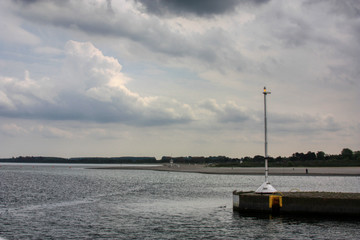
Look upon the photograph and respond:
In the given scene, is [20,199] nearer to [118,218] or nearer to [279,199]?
[118,218]

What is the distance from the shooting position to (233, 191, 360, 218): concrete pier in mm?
31219

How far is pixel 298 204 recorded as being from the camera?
32.6 m

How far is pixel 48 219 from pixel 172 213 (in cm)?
1128

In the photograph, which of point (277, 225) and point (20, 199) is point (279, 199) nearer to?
point (277, 225)

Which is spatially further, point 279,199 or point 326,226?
point 279,199

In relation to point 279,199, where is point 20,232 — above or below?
below

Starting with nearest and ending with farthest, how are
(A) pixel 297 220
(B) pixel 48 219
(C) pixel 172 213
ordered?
(A) pixel 297 220 < (B) pixel 48 219 < (C) pixel 172 213

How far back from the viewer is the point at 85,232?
28.3 metres

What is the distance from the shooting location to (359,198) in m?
31.7

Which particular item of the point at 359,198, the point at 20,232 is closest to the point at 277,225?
the point at 359,198

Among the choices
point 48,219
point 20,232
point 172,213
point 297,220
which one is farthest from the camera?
point 172,213

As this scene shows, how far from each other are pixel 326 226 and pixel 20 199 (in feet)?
127

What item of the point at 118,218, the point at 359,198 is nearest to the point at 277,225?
the point at 359,198

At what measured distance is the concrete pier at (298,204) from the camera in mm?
31219
